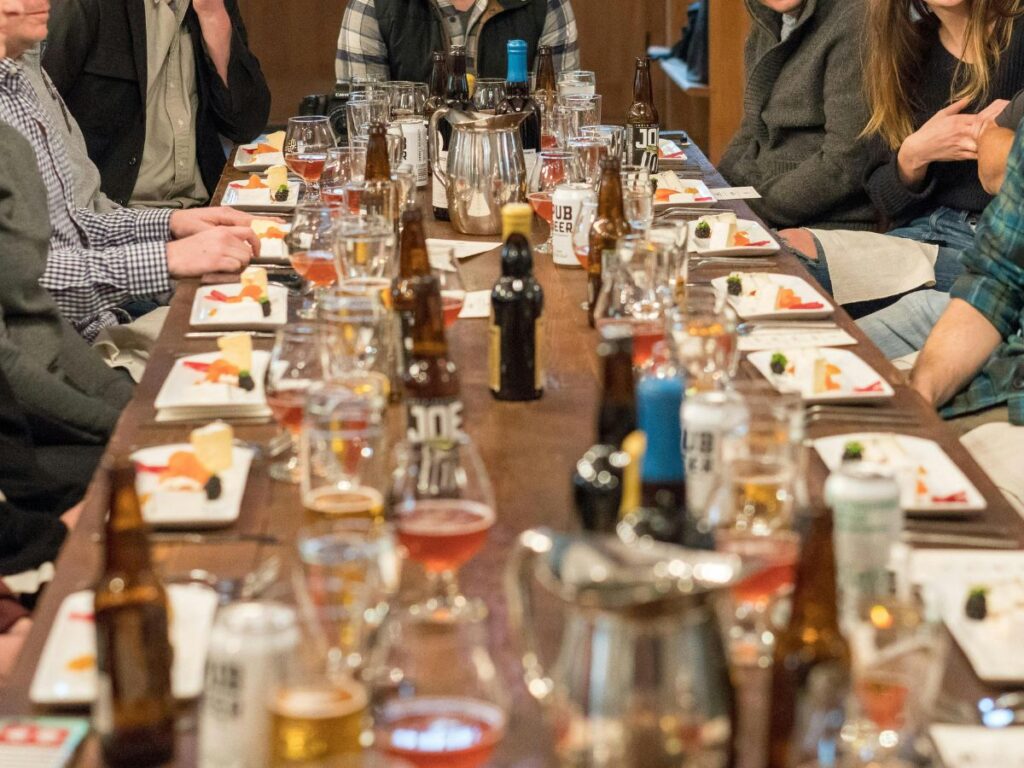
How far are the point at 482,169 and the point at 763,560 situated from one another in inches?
64.9

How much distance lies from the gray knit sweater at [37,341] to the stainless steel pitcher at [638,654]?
1.68 m

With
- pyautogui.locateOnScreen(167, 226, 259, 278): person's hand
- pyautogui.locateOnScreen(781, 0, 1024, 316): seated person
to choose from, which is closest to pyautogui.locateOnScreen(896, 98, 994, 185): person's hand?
pyautogui.locateOnScreen(781, 0, 1024, 316): seated person

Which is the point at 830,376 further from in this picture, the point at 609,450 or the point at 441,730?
the point at 441,730

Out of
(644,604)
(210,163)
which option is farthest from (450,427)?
(210,163)

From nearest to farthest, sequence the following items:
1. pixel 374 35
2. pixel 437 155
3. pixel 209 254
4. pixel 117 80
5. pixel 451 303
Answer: pixel 451 303 → pixel 209 254 → pixel 437 155 → pixel 117 80 → pixel 374 35

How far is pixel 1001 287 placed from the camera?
234 centimetres

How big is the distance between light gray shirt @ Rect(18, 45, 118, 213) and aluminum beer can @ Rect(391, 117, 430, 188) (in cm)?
75

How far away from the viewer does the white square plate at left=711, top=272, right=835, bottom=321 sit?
215 cm

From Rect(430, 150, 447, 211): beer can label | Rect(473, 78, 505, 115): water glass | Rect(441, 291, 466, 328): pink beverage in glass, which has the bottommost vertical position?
Rect(430, 150, 447, 211): beer can label

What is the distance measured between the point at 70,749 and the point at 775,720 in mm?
492

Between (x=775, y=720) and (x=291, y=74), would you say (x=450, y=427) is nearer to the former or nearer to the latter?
(x=775, y=720)

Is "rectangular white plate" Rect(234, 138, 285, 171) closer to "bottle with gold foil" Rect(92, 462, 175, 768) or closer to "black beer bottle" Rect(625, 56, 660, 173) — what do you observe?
"black beer bottle" Rect(625, 56, 660, 173)

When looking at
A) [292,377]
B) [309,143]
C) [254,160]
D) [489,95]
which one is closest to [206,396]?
[292,377]

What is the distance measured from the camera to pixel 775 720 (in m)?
0.97
